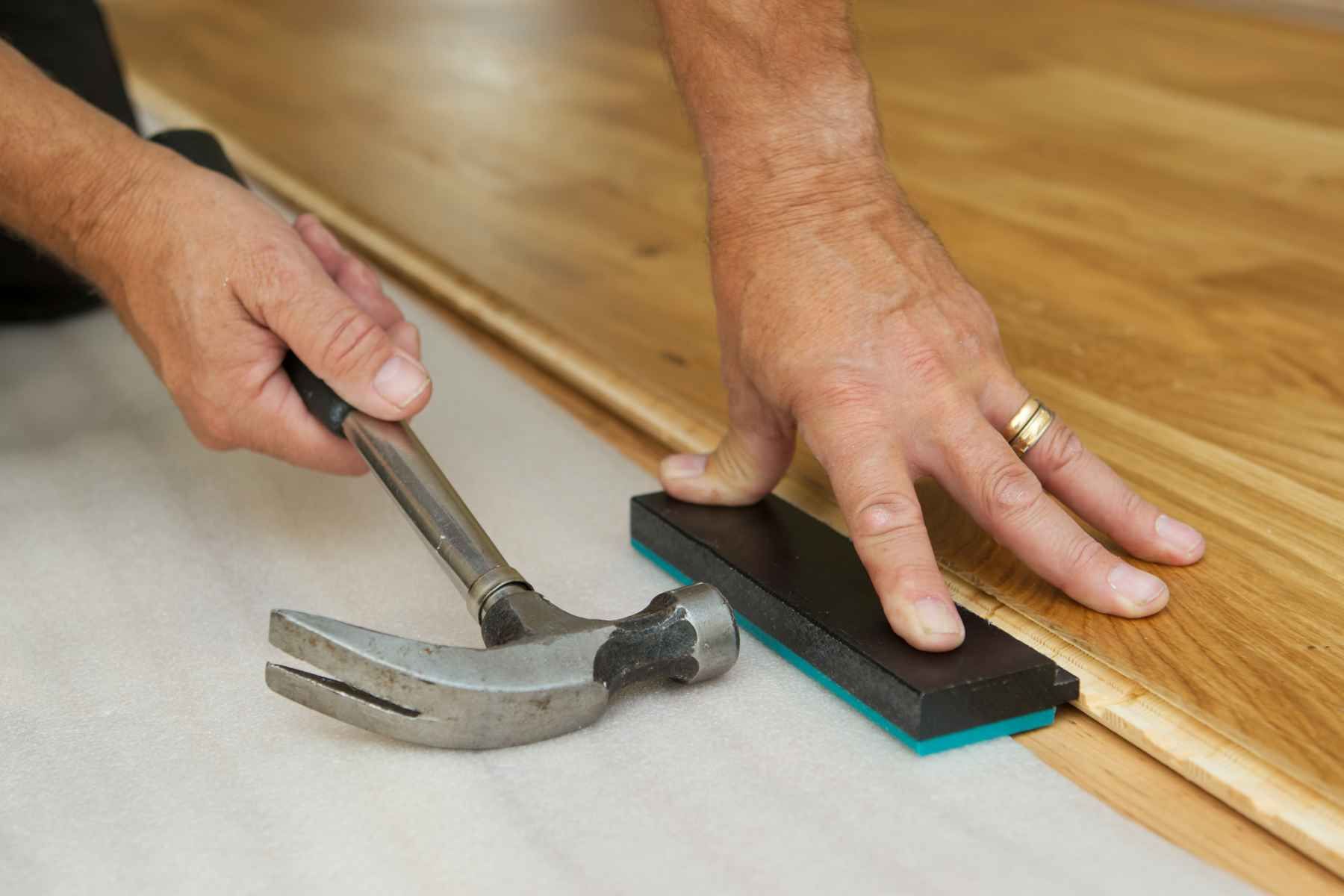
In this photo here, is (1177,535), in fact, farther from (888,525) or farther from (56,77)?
(56,77)

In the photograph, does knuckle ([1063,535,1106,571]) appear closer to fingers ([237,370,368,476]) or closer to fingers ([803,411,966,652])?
fingers ([803,411,966,652])

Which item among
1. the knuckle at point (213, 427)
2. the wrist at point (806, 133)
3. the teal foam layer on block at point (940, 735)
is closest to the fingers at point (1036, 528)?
the teal foam layer on block at point (940, 735)

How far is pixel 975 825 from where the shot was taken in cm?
81

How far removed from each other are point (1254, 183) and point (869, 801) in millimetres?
1484

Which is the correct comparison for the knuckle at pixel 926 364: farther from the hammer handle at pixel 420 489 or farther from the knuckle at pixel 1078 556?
the hammer handle at pixel 420 489

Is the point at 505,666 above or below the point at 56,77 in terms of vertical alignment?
below

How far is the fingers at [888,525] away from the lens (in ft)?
2.91

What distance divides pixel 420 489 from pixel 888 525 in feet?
1.06

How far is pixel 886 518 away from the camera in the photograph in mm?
932

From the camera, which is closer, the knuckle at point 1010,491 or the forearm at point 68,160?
the knuckle at point 1010,491

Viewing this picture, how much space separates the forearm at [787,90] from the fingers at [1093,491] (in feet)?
0.70

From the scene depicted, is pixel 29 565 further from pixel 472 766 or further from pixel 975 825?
pixel 975 825

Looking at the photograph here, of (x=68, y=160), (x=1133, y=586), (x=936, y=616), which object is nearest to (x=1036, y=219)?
(x=1133, y=586)

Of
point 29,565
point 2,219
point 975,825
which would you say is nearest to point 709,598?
point 975,825
